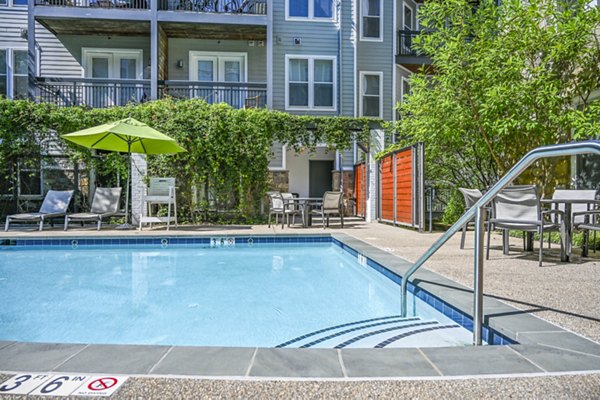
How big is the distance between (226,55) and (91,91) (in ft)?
13.9

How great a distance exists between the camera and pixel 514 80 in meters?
7.53

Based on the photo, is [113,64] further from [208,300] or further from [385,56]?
[208,300]

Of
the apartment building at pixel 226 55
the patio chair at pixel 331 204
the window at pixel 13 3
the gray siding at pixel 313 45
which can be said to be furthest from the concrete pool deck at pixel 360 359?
the window at pixel 13 3

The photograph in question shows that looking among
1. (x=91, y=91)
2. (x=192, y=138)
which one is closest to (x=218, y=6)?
(x=91, y=91)

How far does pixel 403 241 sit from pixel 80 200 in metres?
8.39

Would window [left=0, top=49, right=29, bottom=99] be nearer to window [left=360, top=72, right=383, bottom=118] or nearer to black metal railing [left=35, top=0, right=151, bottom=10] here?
black metal railing [left=35, top=0, right=151, bottom=10]

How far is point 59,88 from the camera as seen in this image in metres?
11.9

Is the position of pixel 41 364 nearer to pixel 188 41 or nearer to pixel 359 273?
pixel 359 273

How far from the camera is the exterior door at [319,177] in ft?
53.5

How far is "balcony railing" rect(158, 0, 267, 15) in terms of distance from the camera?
12.3 m

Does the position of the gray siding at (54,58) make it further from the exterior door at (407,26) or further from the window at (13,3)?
the exterior door at (407,26)

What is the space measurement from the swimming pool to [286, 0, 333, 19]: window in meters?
9.39

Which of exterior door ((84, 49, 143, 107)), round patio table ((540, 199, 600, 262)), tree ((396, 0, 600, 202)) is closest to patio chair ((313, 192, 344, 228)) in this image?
tree ((396, 0, 600, 202))

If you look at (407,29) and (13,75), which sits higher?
(407,29)
